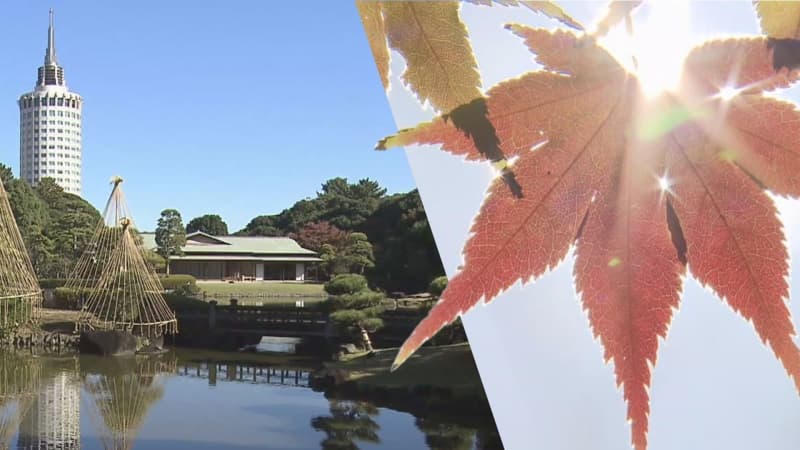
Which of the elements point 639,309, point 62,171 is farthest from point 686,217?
point 62,171

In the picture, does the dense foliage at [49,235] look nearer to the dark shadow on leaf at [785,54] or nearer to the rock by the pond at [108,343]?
the rock by the pond at [108,343]

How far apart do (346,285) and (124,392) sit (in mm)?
2702

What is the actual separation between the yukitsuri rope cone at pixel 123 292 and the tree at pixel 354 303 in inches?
137

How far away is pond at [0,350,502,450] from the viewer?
211 inches

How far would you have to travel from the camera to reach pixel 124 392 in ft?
→ 23.9

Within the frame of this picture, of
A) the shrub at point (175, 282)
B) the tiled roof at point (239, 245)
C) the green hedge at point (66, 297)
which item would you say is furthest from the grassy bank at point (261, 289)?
the green hedge at point (66, 297)

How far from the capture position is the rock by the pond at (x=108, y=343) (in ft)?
31.2

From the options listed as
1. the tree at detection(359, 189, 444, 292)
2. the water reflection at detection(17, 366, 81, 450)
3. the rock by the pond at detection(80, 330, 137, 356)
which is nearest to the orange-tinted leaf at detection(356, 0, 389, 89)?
the water reflection at detection(17, 366, 81, 450)

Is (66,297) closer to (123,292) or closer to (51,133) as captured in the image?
(123,292)

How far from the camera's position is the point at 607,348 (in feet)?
1.03

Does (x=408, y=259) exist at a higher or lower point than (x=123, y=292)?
higher

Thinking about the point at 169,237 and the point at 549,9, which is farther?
the point at 169,237

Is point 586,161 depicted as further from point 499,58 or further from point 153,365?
point 153,365

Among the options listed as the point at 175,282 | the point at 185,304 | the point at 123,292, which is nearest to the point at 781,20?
the point at 123,292
